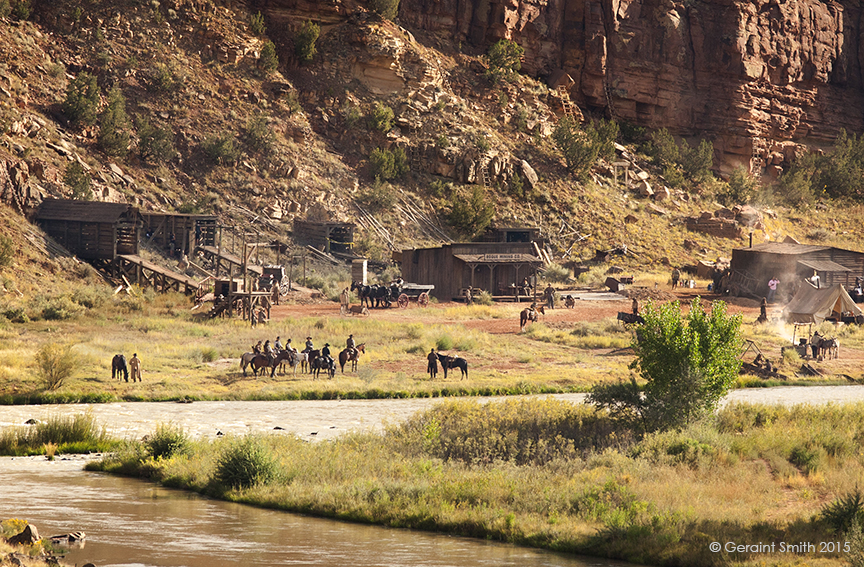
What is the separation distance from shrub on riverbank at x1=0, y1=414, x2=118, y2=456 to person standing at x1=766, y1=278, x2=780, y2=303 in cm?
4538

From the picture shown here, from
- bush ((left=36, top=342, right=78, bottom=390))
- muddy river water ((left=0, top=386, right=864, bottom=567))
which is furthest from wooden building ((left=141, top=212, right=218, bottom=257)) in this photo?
muddy river water ((left=0, top=386, right=864, bottom=567))

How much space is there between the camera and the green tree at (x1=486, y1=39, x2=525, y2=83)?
8025 centimetres

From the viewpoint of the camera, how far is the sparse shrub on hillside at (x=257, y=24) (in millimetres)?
72250

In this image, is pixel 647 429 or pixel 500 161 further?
pixel 500 161

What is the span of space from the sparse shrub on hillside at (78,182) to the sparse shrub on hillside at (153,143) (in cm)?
845

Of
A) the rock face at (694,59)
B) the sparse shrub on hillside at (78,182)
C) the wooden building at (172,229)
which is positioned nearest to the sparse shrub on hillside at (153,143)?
the sparse shrub on hillside at (78,182)

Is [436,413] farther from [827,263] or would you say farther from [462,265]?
[827,263]

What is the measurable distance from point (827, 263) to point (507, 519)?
49.0 meters

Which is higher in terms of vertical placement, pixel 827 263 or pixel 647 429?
pixel 827 263

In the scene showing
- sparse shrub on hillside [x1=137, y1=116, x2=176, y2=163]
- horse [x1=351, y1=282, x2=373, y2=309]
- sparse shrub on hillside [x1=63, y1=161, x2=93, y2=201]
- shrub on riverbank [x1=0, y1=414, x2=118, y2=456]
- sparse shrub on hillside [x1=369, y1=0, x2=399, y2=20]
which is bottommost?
shrub on riverbank [x1=0, y1=414, x2=118, y2=456]

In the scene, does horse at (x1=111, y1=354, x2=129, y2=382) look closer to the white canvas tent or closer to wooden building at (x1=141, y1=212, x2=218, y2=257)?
wooden building at (x1=141, y1=212, x2=218, y2=257)

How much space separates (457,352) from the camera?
36.3 meters

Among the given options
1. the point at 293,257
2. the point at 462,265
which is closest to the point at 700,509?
the point at 462,265

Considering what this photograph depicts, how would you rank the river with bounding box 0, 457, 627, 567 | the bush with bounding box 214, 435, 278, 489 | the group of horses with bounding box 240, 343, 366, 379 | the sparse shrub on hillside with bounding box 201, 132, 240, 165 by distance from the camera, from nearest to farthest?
the river with bounding box 0, 457, 627, 567, the bush with bounding box 214, 435, 278, 489, the group of horses with bounding box 240, 343, 366, 379, the sparse shrub on hillside with bounding box 201, 132, 240, 165
